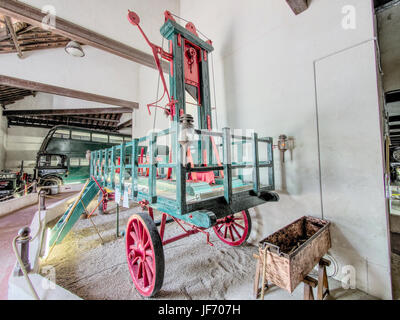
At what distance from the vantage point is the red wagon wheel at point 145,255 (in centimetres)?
149

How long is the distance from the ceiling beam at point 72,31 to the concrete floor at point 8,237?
149 inches

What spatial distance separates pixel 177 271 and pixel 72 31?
4493mm

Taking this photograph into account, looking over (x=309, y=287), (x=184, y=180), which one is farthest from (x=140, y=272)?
(x=309, y=287)

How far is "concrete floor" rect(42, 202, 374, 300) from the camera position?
1.74 metres

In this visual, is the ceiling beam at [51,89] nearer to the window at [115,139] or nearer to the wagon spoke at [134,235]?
the window at [115,139]

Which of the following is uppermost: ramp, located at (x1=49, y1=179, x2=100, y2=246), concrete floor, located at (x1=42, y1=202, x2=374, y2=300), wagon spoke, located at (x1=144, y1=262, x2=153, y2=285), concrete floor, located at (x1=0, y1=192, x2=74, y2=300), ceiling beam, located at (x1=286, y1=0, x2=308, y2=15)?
ceiling beam, located at (x1=286, y1=0, x2=308, y2=15)

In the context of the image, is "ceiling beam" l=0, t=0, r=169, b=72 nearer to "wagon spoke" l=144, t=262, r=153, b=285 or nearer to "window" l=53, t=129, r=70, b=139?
"wagon spoke" l=144, t=262, r=153, b=285

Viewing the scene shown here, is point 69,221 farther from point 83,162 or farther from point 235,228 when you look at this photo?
point 83,162

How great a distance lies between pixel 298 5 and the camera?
6.86 feet

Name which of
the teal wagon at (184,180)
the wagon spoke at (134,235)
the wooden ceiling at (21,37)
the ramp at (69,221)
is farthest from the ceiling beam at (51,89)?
the wagon spoke at (134,235)

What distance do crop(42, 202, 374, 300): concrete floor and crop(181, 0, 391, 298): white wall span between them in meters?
0.58

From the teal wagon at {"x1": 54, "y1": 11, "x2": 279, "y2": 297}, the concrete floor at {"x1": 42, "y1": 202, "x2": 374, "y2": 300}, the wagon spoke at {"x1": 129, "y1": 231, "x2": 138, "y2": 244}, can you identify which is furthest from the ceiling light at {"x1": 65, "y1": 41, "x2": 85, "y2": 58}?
the wagon spoke at {"x1": 129, "y1": 231, "x2": 138, "y2": 244}

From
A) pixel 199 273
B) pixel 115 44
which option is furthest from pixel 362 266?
pixel 115 44

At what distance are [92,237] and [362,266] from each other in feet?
13.7
